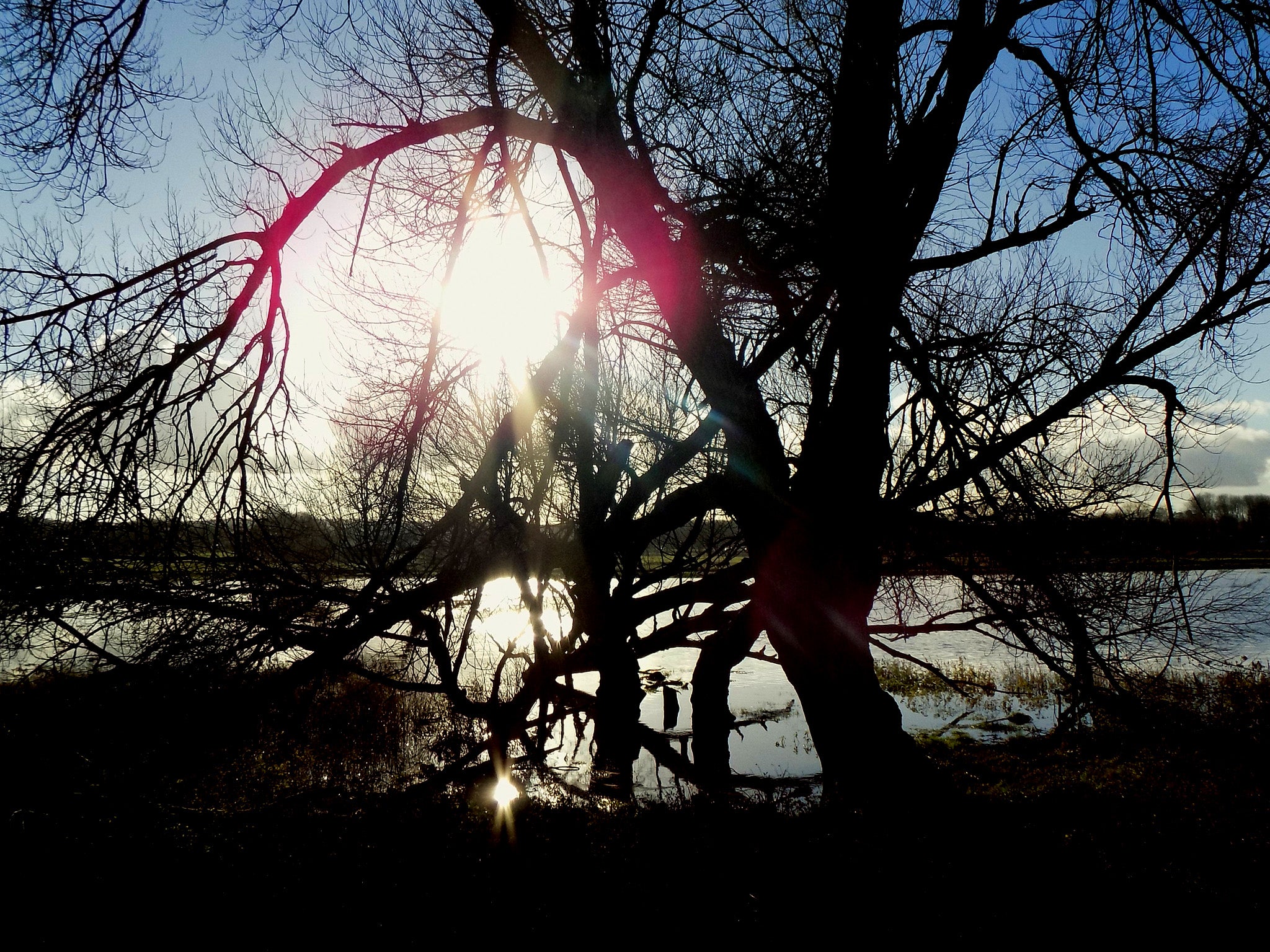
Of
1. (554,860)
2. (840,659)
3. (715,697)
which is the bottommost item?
(554,860)

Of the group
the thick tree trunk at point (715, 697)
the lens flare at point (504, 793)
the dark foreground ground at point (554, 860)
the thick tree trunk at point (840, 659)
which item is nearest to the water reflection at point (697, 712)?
the thick tree trunk at point (715, 697)

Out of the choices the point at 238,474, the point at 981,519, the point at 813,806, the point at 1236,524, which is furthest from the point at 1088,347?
the point at 238,474

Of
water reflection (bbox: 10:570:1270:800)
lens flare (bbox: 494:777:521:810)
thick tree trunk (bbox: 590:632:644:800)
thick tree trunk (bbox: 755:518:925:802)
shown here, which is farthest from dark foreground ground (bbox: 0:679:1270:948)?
thick tree trunk (bbox: 590:632:644:800)

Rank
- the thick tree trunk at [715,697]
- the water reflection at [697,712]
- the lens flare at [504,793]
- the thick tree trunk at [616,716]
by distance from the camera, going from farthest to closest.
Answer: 1. the thick tree trunk at [715,697]
2. the water reflection at [697,712]
3. the thick tree trunk at [616,716]
4. the lens flare at [504,793]

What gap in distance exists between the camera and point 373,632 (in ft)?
19.4

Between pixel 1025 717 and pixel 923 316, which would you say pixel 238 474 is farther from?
pixel 1025 717

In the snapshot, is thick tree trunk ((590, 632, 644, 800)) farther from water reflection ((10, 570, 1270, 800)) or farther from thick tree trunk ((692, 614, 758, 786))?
thick tree trunk ((692, 614, 758, 786))

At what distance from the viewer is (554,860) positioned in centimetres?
485

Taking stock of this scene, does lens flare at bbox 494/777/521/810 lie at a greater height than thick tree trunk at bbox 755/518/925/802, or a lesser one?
lesser

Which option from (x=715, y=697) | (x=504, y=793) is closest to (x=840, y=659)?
(x=504, y=793)

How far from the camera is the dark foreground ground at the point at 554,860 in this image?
12.8ft

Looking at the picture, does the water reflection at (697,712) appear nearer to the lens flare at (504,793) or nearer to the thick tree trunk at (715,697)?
the thick tree trunk at (715,697)

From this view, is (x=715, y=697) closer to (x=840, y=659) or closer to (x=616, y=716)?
(x=616, y=716)

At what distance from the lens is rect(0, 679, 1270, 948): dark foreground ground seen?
154 inches
